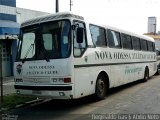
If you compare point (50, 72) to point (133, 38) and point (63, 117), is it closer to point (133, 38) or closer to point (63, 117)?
point (63, 117)

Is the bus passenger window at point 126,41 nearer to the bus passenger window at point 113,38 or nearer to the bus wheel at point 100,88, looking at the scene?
the bus passenger window at point 113,38

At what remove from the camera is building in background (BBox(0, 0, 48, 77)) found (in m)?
19.7

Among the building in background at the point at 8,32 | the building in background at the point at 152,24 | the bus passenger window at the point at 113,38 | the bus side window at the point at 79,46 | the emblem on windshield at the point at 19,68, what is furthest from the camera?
the building in background at the point at 152,24

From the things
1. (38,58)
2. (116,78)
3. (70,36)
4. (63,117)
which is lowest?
(63,117)

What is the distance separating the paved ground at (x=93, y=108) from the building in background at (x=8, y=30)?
8.91m

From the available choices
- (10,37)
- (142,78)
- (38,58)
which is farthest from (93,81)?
(10,37)

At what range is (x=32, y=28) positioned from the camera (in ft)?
35.2

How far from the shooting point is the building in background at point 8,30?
1970 centimetres

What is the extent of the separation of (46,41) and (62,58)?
0.90m

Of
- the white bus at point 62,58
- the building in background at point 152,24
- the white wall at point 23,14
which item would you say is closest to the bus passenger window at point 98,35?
the white bus at point 62,58

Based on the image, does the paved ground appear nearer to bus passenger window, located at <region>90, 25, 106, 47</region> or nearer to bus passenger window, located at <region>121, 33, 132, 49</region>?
bus passenger window, located at <region>90, 25, 106, 47</region>

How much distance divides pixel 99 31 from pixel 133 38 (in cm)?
472

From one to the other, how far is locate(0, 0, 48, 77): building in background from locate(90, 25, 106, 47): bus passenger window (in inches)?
341

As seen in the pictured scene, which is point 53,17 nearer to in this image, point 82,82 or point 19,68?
point 19,68
